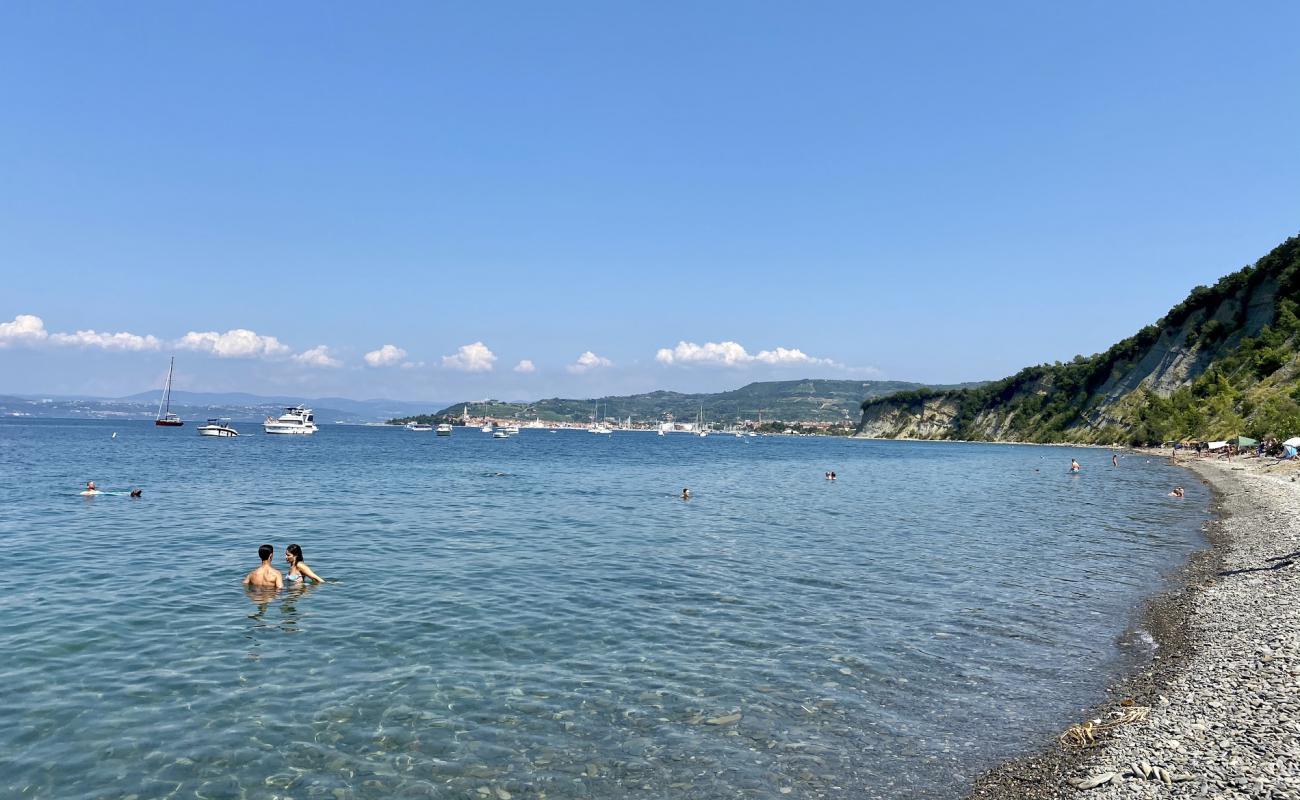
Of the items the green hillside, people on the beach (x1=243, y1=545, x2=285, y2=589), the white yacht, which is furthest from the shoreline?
the white yacht

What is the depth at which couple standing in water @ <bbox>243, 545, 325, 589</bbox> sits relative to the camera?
20.8 m

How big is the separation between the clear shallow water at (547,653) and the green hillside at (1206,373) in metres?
75.3

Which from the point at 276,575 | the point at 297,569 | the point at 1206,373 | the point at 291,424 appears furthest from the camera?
the point at 291,424

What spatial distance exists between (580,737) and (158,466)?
7602 cm

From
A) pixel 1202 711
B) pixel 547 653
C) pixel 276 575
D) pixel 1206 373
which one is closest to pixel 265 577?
pixel 276 575

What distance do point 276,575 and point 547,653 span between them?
33.3ft

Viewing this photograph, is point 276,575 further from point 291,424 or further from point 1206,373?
point 291,424

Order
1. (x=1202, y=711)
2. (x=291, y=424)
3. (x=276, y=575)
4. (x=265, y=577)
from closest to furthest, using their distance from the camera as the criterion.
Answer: (x=1202, y=711) → (x=265, y=577) → (x=276, y=575) → (x=291, y=424)

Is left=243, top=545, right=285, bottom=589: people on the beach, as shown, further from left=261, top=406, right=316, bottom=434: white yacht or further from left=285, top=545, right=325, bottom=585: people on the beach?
left=261, top=406, right=316, bottom=434: white yacht

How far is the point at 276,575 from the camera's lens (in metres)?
21.0

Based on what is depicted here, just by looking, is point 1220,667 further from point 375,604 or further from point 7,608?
point 7,608

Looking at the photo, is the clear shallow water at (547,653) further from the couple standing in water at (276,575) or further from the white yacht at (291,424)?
the white yacht at (291,424)

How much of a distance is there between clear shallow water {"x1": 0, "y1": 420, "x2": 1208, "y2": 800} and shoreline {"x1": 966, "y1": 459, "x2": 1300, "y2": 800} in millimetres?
784

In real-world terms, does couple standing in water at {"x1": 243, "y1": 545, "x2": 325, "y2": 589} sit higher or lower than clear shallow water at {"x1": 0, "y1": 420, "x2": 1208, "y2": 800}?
higher
